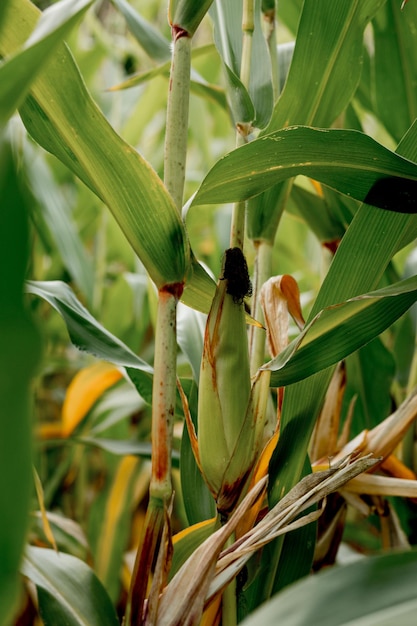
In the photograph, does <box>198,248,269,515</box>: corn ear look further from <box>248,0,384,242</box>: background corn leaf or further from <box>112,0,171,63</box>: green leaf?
<box>112,0,171,63</box>: green leaf

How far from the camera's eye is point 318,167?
0.38 m

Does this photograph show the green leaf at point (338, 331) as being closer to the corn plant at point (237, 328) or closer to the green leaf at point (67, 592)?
the corn plant at point (237, 328)

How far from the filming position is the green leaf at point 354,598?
231 millimetres

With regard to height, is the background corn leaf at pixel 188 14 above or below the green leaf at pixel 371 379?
above

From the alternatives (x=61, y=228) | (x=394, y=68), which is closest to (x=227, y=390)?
(x=394, y=68)

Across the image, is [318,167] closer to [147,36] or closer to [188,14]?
[188,14]

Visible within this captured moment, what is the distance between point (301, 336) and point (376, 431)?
0.52 feet

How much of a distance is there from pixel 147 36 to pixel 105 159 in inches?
13.8

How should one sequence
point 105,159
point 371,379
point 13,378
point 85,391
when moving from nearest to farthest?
1. point 13,378
2. point 105,159
3. point 371,379
4. point 85,391

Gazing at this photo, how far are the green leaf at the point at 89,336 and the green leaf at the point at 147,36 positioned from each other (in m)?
0.29

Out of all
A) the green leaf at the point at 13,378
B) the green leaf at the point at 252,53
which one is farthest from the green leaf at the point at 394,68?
the green leaf at the point at 13,378

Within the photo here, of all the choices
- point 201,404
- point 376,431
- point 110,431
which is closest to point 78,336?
point 201,404

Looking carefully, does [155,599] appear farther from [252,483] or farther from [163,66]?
[163,66]

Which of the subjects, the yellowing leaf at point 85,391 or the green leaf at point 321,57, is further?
the yellowing leaf at point 85,391
